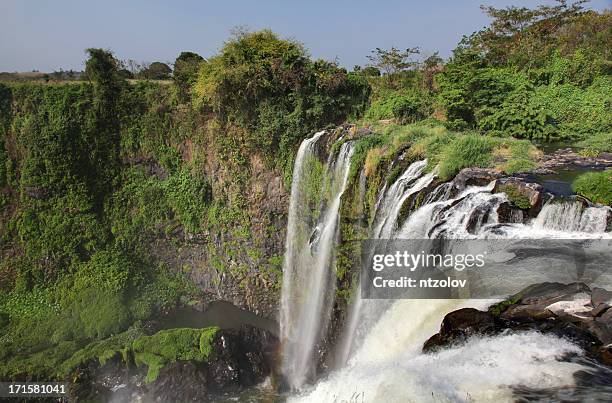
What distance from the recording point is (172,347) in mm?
14969

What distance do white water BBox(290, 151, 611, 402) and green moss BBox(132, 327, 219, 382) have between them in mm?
6217

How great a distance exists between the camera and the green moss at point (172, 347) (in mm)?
14531

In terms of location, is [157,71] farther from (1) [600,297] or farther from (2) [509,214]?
(1) [600,297]

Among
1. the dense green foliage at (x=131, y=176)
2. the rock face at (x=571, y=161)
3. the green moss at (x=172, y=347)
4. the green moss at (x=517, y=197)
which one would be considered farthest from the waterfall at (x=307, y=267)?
the green moss at (x=517, y=197)

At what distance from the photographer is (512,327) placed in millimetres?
5988

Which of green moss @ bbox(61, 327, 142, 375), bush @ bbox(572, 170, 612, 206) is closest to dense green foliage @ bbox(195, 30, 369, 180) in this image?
green moss @ bbox(61, 327, 142, 375)

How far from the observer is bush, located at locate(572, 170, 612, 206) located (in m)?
7.17

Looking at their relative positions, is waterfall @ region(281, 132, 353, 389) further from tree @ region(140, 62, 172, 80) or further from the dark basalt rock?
tree @ region(140, 62, 172, 80)

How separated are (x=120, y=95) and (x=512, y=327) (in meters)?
19.6

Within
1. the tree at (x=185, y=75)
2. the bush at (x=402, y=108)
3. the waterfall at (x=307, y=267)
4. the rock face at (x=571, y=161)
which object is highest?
the tree at (x=185, y=75)

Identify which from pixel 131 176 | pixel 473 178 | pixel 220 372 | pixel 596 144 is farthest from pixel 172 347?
pixel 596 144

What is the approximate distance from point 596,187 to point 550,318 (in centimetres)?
301

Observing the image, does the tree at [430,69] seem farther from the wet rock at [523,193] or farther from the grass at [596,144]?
the wet rock at [523,193]
